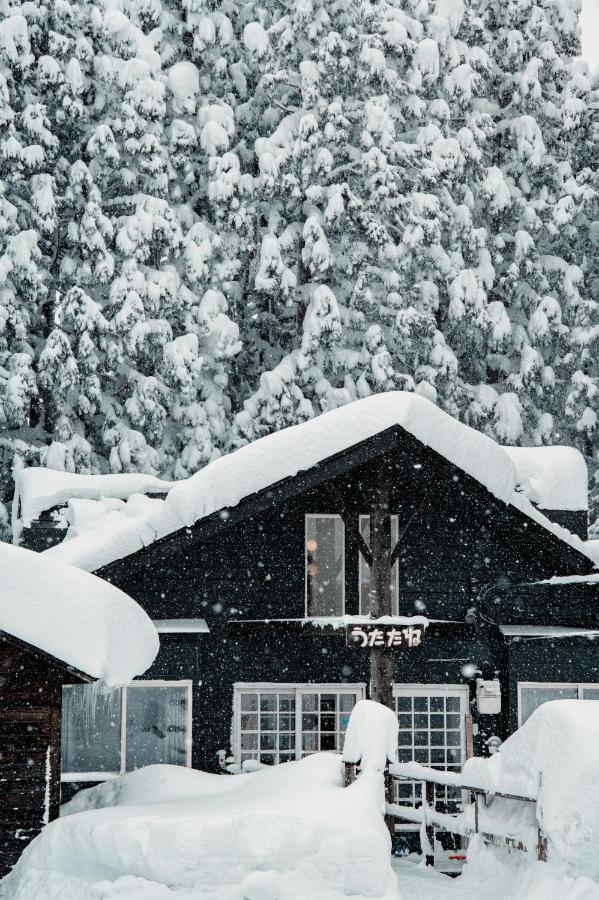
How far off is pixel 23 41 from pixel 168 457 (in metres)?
9.40

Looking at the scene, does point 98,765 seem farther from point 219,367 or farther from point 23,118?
point 23,118

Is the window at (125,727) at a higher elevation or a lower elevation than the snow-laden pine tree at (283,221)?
lower

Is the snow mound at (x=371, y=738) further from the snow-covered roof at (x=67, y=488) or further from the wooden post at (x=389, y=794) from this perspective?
the snow-covered roof at (x=67, y=488)

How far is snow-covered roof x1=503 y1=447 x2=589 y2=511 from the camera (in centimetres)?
1873

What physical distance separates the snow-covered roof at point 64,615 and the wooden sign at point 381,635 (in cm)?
401

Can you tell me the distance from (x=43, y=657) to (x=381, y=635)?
17.1 ft

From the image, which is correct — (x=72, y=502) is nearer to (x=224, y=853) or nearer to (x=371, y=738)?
(x=371, y=738)

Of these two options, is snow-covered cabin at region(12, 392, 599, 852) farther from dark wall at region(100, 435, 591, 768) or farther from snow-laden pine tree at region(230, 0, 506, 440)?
snow-laden pine tree at region(230, 0, 506, 440)

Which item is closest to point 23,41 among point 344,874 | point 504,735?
point 504,735

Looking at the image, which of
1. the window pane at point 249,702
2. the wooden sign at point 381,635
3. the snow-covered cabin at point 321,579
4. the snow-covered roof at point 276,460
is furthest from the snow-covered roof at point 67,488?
the wooden sign at point 381,635

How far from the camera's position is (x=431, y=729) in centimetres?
1728

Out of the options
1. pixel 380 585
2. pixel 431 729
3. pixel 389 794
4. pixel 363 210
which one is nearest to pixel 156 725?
pixel 380 585

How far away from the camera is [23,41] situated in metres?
24.8

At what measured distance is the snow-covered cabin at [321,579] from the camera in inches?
614
